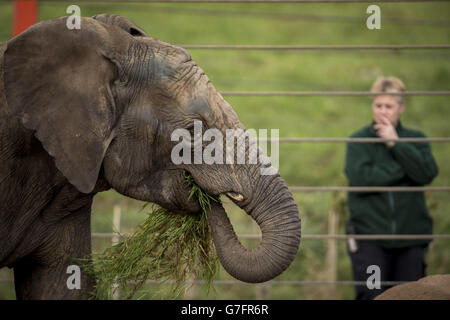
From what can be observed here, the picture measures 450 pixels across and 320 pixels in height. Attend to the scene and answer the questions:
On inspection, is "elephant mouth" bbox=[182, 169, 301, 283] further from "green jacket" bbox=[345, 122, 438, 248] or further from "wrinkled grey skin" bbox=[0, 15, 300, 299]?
"green jacket" bbox=[345, 122, 438, 248]

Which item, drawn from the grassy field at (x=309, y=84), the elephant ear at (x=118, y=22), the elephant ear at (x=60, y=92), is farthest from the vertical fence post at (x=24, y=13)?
the elephant ear at (x=60, y=92)

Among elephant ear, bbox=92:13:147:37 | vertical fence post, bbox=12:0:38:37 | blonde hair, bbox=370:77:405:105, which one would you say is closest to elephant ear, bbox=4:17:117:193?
elephant ear, bbox=92:13:147:37

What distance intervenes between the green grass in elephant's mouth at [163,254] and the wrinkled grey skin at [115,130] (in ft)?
0.53

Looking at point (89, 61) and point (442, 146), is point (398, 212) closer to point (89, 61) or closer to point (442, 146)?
point (89, 61)

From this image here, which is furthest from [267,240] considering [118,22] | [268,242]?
[118,22]

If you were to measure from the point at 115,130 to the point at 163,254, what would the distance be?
2.09 ft

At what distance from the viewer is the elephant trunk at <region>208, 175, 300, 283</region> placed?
256 cm

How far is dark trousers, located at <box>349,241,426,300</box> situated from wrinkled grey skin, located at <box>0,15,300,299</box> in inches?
86.5

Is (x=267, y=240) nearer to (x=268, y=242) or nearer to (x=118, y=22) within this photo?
(x=268, y=242)

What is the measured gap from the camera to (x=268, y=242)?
8.41 ft

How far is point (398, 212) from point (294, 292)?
1190 mm
